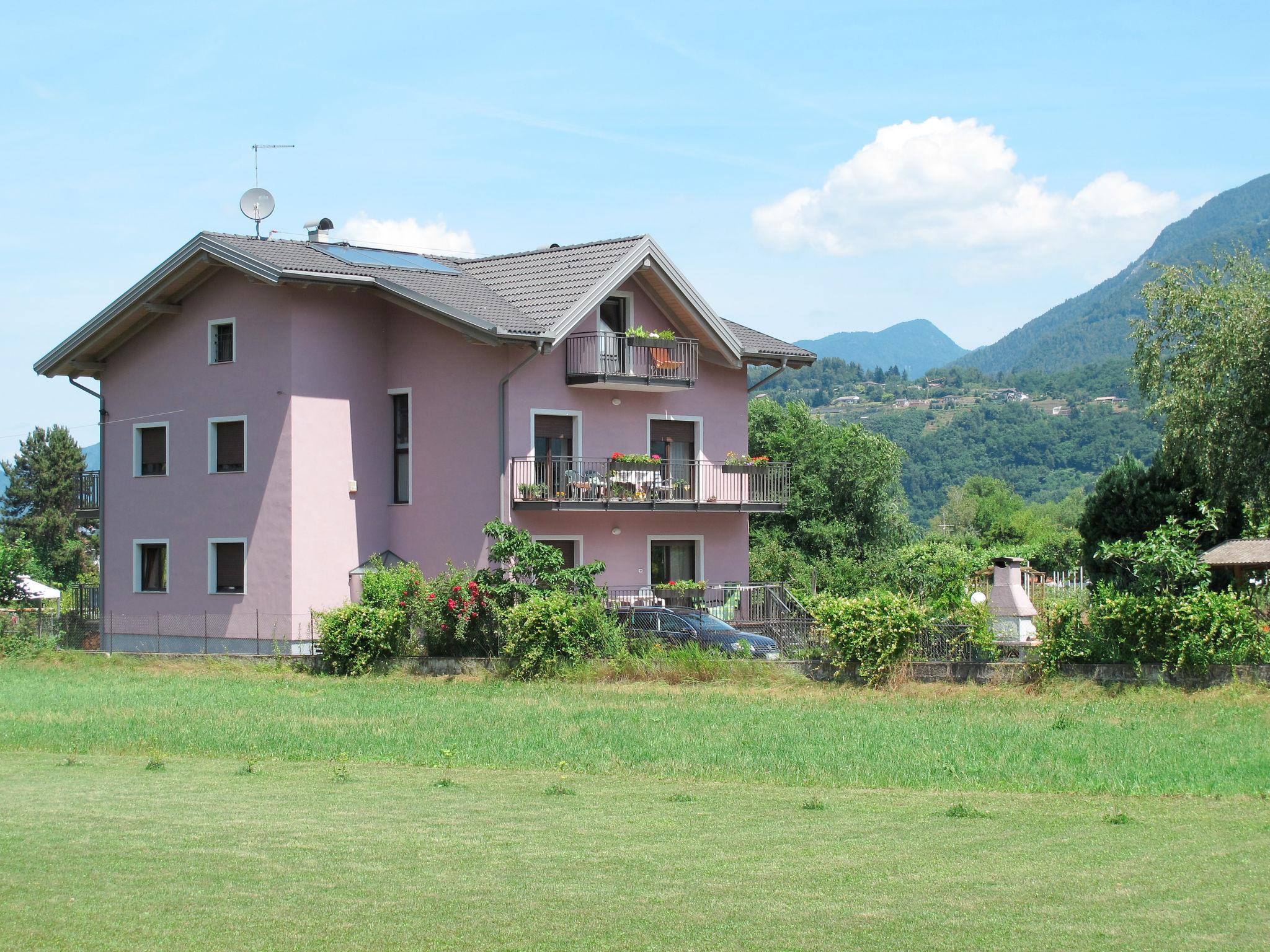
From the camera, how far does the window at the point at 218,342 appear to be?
113 ft

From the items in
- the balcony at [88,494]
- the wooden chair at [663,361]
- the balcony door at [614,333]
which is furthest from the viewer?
the balcony at [88,494]

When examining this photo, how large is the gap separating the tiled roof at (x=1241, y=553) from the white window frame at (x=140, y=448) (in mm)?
30809

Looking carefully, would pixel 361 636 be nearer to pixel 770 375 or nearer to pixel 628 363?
pixel 628 363

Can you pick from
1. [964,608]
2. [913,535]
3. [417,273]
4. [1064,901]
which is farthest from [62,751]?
[913,535]

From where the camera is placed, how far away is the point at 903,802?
43.1ft

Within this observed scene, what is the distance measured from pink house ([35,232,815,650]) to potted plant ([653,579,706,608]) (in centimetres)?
113

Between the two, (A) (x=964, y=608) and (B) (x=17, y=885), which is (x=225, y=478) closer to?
(A) (x=964, y=608)

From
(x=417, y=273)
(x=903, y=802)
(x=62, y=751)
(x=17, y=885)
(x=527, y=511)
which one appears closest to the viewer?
(x=17, y=885)

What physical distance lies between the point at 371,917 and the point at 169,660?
86.6 ft

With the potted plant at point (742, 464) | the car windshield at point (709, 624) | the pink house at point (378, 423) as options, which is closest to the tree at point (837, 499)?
the potted plant at point (742, 464)

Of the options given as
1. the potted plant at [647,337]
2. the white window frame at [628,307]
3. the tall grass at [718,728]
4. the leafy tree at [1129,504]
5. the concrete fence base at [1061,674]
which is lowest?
the tall grass at [718,728]

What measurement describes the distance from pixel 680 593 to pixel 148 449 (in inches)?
576

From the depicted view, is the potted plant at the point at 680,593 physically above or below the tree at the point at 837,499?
below

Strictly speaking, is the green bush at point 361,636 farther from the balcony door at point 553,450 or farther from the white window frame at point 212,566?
the white window frame at point 212,566
